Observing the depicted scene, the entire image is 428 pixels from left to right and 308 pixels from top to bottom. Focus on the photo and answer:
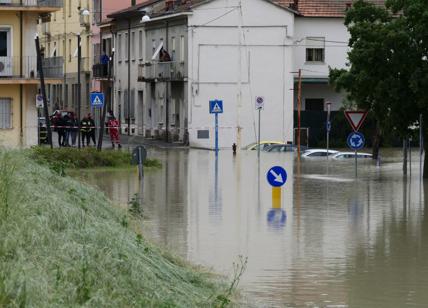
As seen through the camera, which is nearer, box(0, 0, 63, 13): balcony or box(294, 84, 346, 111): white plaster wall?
box(0, 0, 63, 13): balcony

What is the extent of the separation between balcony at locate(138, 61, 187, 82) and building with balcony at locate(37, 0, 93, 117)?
40.5 feet

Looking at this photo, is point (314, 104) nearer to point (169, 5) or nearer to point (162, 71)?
point (162, 71)

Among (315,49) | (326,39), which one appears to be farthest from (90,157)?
(326,39)

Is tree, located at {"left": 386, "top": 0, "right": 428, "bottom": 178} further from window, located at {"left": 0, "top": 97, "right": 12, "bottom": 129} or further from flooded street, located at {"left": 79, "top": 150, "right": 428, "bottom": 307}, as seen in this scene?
window, located at {"left": 0, "top": 97, "right": 12, "bottom": 129}

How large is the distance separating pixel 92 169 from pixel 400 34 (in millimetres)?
11422

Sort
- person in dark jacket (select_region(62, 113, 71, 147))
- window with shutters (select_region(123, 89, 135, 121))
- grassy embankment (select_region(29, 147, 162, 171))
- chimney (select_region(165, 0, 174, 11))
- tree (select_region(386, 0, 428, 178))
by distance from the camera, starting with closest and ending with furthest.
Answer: tree (select_region(386, 0, 428, 178)), grassy embankment (select_region(29, 147, 162, 171)), person in dark jacket (select_region(62, 113, 71, 147)), chimney (select_region(165, 0, 174, 11)), window with shutters (select_region(123, 89, 135, 121))

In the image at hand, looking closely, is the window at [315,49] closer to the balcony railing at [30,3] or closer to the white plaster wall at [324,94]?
the white plaster wall at [324,94]

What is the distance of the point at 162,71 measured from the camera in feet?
243

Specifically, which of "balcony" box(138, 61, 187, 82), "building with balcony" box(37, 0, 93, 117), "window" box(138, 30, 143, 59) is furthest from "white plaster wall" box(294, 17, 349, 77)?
"building with balcony" box(37, 0, 93, 117)

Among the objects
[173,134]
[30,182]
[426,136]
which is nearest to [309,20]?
[173,134]

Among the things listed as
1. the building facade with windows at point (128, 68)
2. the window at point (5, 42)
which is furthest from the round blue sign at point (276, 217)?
the building facade with windows at point (128, 68)

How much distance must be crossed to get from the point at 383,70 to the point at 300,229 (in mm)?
17200

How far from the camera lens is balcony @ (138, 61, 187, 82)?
71250mm

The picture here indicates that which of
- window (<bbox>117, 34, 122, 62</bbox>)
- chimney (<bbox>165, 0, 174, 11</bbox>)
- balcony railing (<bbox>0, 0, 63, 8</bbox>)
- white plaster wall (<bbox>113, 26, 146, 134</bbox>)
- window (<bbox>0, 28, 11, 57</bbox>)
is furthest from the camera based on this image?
window (<bbox>117, 34, 122, 62</bbox>)
